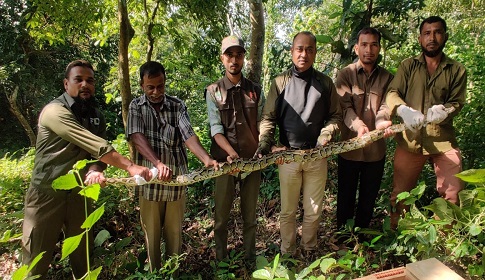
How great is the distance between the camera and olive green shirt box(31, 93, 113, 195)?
2.75 meters

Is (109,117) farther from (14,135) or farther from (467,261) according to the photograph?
(467,261)

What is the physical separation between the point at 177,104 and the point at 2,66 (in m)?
10.4

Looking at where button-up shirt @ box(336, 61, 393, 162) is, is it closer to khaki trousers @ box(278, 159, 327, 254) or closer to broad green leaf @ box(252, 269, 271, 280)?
khaki trousers @ box(278, 159, 327, 254)

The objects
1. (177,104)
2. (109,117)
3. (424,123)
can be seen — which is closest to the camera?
(424,123)

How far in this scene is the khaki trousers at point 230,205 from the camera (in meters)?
3.43

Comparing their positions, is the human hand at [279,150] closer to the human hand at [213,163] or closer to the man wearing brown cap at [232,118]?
the man wearing brown cap at [232,118]

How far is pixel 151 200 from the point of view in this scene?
3127 mm

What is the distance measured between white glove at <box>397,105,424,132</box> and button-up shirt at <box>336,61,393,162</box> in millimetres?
277

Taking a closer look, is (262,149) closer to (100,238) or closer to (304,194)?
(304,194)

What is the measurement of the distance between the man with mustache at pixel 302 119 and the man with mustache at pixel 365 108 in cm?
21

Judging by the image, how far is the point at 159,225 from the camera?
3303 mm

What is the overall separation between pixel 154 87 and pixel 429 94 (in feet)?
8.62

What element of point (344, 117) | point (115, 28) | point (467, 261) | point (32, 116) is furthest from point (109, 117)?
point (467, 261)

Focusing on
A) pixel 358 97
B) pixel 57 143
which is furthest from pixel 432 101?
pixel 57 143
